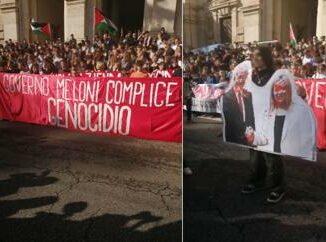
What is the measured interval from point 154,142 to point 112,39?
105cm

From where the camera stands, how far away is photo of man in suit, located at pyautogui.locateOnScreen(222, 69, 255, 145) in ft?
3.02

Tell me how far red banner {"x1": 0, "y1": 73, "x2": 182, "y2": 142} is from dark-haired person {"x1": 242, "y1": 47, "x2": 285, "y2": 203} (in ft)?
9.09

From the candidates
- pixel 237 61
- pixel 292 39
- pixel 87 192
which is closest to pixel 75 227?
pixel 87 192

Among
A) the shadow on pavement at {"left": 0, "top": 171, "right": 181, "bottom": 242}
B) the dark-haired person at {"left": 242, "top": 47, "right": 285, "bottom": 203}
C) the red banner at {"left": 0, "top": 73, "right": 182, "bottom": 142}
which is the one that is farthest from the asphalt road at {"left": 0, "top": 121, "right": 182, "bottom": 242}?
the dark-haired person at {"left": 242, "top": 47, "right": 285, "bottom": 203}

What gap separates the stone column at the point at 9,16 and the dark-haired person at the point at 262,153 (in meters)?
2.02

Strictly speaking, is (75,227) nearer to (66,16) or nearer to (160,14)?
(160,14)

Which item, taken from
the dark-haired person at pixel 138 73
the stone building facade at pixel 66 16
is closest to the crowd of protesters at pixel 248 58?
the stone building facade at pixel 66 16

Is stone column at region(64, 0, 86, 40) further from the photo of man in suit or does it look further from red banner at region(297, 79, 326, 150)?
red banner at region(297, 79, 326, 150)

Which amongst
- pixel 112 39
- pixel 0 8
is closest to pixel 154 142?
pixel 112 39

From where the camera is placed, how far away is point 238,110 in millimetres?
948

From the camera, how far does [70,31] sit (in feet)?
9.18

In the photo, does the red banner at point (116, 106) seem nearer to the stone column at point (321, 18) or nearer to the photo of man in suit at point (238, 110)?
the photo of man in suit at point (238, 110)

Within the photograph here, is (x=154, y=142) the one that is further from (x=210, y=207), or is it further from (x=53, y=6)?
(x=210, y=207)

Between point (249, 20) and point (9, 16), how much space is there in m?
2.02
